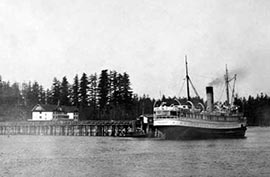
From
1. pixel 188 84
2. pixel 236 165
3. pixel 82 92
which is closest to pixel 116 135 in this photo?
pixel 188 84

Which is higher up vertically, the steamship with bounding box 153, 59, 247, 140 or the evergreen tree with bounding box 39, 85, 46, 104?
the evergreen tree with bounding box 39, 85, 46, 104

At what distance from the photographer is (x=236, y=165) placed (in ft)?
158

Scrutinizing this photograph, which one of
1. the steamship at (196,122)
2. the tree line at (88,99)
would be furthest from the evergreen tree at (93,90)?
the steamship at (196,122)

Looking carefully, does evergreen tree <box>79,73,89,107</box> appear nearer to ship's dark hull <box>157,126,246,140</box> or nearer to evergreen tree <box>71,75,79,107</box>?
evergreen tree <box>71,75,79,107</box>

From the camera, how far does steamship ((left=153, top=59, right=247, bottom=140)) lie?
92.6 metres

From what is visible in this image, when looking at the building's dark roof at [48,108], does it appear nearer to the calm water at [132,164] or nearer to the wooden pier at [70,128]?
the wooden pier at [70,128]

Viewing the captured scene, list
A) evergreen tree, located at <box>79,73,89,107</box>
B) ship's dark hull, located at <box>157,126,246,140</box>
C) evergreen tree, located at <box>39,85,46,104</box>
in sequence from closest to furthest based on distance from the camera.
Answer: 1. ship's dark hull, located at <box>157,126,246,140</box>
2. evergreen tree, located at <box>79,73,89,107</box>
3. evergreen tree, located at <box>39,85,46,104</box>

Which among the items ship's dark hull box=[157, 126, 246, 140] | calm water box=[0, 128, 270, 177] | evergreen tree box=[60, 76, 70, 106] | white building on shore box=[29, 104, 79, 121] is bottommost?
calm water box=[0, 128, 270, 177]

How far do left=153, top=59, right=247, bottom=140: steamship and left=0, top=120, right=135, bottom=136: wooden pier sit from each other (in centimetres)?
1695

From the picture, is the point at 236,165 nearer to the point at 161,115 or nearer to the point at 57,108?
the point at 161,115

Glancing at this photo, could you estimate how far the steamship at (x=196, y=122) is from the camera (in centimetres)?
9262

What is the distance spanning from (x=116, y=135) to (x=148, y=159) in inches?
2530

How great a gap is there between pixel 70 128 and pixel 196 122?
4640cm

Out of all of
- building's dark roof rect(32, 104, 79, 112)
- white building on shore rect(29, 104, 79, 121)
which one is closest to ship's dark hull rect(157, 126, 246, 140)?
white building on shore rect(29, 104, 79, 121)
